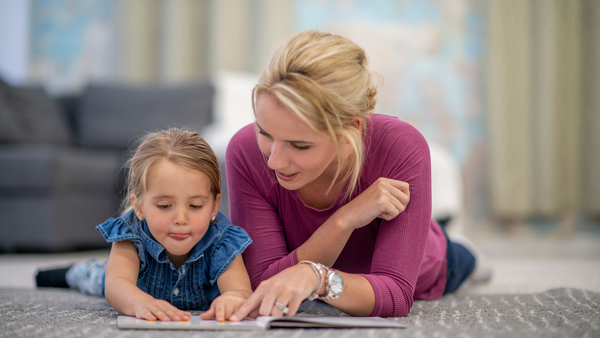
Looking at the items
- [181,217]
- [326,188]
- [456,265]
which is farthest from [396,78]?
[181,217]

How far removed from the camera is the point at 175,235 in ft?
3.37

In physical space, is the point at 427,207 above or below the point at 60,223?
above

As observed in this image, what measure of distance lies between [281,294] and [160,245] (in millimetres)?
340

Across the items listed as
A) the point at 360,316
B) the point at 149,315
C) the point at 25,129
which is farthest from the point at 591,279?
the point at 25,129

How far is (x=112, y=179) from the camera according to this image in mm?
2697

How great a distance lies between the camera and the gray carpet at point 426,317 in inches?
30.9

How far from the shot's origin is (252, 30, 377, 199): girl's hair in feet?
3.03

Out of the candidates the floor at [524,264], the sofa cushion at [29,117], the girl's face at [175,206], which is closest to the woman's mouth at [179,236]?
the girl's face at [175,206]

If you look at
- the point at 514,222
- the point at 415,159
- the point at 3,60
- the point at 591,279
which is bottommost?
the point at 514,222

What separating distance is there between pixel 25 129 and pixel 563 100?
3.21m

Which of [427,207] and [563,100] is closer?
[427,207]

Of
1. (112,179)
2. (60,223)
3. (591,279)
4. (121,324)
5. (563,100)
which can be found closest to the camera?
(121,324)

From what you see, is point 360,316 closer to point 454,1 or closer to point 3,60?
point 454,1

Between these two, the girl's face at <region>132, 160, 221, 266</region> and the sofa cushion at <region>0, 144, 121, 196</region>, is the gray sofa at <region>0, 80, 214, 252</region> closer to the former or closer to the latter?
the sofa cushion at <region>0, 144, 121, 196</region>
